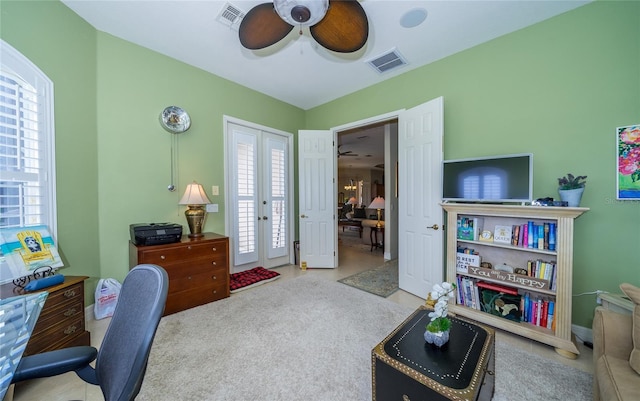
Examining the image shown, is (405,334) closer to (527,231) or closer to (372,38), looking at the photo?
(527,231)

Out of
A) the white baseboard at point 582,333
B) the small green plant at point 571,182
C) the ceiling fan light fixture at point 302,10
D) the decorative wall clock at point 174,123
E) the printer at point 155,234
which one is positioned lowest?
the white baseboard at point 582,333

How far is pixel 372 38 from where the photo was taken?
253cm

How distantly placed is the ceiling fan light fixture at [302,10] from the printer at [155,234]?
7.54 ft

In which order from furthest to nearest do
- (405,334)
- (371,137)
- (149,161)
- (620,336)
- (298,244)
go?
1. (371,137)
2. (298,244)
3. (149,161)
4. (405,334)
5. (620,336)

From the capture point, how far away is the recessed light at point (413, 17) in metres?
2.16

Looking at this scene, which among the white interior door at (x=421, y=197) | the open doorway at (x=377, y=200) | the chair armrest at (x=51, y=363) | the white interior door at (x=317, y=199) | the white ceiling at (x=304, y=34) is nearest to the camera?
the chair armrest at (x=51, y=363)

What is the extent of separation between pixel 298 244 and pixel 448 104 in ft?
10.6

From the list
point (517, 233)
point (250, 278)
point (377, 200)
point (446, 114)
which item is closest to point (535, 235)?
point (517, 233)

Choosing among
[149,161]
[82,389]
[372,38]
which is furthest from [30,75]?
[372,38]

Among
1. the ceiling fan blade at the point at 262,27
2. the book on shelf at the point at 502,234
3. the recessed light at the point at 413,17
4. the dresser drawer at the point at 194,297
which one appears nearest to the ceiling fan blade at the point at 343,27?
the ceiling fan blade at the point at 262,27

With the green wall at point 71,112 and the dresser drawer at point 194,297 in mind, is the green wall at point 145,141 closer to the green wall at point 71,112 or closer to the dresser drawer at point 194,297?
the green wall at point 71,112

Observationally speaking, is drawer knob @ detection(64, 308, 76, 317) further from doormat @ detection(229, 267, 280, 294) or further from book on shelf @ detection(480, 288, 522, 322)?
book on shelf @ detection(480, 288, 522, 322)

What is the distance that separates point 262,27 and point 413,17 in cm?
152

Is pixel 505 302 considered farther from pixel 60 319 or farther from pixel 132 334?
pixel 60 319
